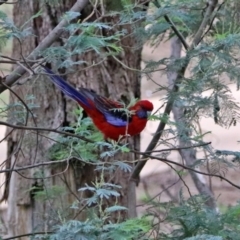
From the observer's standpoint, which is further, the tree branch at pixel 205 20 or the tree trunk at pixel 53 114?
the tree trunk at pixel 53 114

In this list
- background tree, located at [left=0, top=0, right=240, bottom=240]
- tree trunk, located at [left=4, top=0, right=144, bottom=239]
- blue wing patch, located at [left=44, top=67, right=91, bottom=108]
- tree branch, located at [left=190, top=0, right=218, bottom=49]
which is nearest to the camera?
background tree, located at [left=0, top=0, right=240, bottom=240]

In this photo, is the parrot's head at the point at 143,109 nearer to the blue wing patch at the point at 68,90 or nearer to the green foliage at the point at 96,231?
the blue wing patch at the point at 68,90

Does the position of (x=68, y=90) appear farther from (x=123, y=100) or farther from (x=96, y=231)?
(x=123, y=100)

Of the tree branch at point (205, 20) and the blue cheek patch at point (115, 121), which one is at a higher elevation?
the tree branch at point (205, 20)

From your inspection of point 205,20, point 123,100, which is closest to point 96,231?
point 205,20

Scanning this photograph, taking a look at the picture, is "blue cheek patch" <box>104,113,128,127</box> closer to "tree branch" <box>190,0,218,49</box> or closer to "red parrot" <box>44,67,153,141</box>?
"red parrot" <box>44,67,153,141</box>

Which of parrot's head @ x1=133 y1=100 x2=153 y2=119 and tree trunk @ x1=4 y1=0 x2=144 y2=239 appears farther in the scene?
tree trunk @ x1=4 y1=0 x2=144 y2=239

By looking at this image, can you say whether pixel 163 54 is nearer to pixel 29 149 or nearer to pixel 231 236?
pixel 29 149

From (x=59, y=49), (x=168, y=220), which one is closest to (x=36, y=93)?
(x=59, y=49)

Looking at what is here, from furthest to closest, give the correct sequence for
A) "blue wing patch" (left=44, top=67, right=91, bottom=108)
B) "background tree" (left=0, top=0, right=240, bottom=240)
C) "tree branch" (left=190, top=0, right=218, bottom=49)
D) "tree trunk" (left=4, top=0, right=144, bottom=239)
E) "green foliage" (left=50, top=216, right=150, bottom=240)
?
"tree trunk" (left=4, top=0, right=144, bottom=239), "tree branch" (left=190, top=0, right=218, bottom=49), "blue wing patch" (left=44, top=67, right=91, bottom=108), "background tree" (left=0, top=0, right=240, bottom=240), "green foliage" (left=50, top=216, right=150, bottom=240)

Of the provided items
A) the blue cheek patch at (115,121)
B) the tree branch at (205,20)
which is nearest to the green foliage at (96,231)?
the blue cheek patch at (115,121)

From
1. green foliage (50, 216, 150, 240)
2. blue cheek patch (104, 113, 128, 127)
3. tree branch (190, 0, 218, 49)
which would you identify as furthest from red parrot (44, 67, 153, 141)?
green foliage (50, 216, 150, 240)

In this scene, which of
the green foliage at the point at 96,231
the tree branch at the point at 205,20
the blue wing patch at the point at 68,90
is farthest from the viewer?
the tree branch at the point at 205,20

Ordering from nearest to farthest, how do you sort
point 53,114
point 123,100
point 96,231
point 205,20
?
point 96,231, point 205,20, point 53,114, point 123,100
